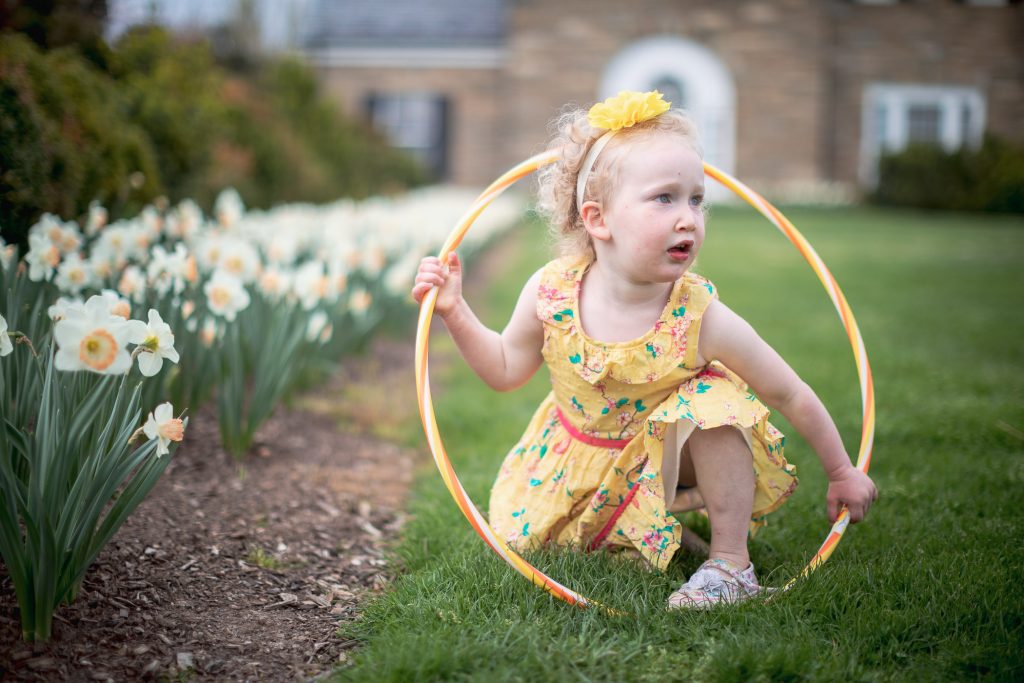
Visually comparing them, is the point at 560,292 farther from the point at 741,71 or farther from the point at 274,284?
the point at 741,71

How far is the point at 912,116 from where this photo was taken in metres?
21.2

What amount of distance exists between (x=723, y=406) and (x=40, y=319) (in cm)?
180

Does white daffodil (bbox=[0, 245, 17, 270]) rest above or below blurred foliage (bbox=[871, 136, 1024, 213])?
above

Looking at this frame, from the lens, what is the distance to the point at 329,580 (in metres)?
2.32

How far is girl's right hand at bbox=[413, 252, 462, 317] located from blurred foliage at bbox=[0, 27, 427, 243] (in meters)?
1.80

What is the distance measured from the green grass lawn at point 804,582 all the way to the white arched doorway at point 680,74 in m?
16.2

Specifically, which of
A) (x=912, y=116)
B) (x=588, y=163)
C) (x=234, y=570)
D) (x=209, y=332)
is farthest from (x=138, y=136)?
(x=912, y=116)

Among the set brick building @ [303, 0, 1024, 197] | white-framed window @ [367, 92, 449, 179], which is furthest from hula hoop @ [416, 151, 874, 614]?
white-framed window @ [367, 92, 449, 179]

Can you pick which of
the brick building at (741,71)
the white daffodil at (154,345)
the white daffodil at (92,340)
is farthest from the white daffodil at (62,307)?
the brick building at (741,71)

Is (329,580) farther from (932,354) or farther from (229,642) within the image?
(932,354)

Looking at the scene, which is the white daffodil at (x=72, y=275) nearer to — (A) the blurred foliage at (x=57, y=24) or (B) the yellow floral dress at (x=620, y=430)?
(B) the yellow floral dress at (x=620, y=430)

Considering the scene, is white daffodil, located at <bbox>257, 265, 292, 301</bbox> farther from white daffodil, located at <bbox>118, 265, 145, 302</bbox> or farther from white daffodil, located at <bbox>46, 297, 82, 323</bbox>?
white daffodil, located at <bbox>46, 297, 82, 323</bbox>

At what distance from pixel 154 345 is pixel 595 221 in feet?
3.43

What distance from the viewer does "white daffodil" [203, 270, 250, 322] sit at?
8.54 feet
